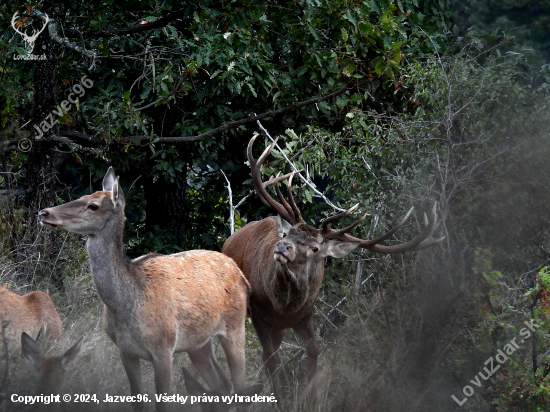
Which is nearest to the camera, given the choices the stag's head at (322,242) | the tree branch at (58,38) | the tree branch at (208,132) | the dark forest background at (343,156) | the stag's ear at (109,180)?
the stag's ear at (109,180)

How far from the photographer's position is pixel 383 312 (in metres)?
7.51

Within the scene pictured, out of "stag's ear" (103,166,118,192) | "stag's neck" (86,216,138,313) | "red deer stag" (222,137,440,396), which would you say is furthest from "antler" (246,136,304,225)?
"stag's neck" (86,216,138,313)

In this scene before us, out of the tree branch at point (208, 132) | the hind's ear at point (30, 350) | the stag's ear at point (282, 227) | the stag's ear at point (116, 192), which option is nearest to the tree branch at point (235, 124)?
the tree branch at point (208, 132)

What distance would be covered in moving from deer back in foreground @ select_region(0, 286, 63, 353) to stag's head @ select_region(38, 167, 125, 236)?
1.27m

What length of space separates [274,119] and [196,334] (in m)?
6.42

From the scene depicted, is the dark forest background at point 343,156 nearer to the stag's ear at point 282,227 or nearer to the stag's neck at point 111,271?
the stag's neck at point 111,271

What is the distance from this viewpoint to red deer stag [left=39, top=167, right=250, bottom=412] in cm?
584

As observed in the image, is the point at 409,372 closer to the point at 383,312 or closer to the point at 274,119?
the point at 383,312

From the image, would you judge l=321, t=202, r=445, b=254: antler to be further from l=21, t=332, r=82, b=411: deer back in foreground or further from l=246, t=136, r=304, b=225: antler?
l=21, t=332, r=82, b=411: deer back in foreground

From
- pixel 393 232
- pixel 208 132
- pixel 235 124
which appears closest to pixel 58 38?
pixel 208 132

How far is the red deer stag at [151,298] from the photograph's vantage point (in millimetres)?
5840

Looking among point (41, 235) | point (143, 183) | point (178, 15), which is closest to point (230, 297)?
point (41, 235)

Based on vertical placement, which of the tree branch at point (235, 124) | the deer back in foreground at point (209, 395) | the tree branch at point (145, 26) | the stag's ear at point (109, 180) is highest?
the tree branch at point (145, 26)

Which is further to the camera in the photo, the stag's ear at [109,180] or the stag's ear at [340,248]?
the stag's ear at [340,248]
